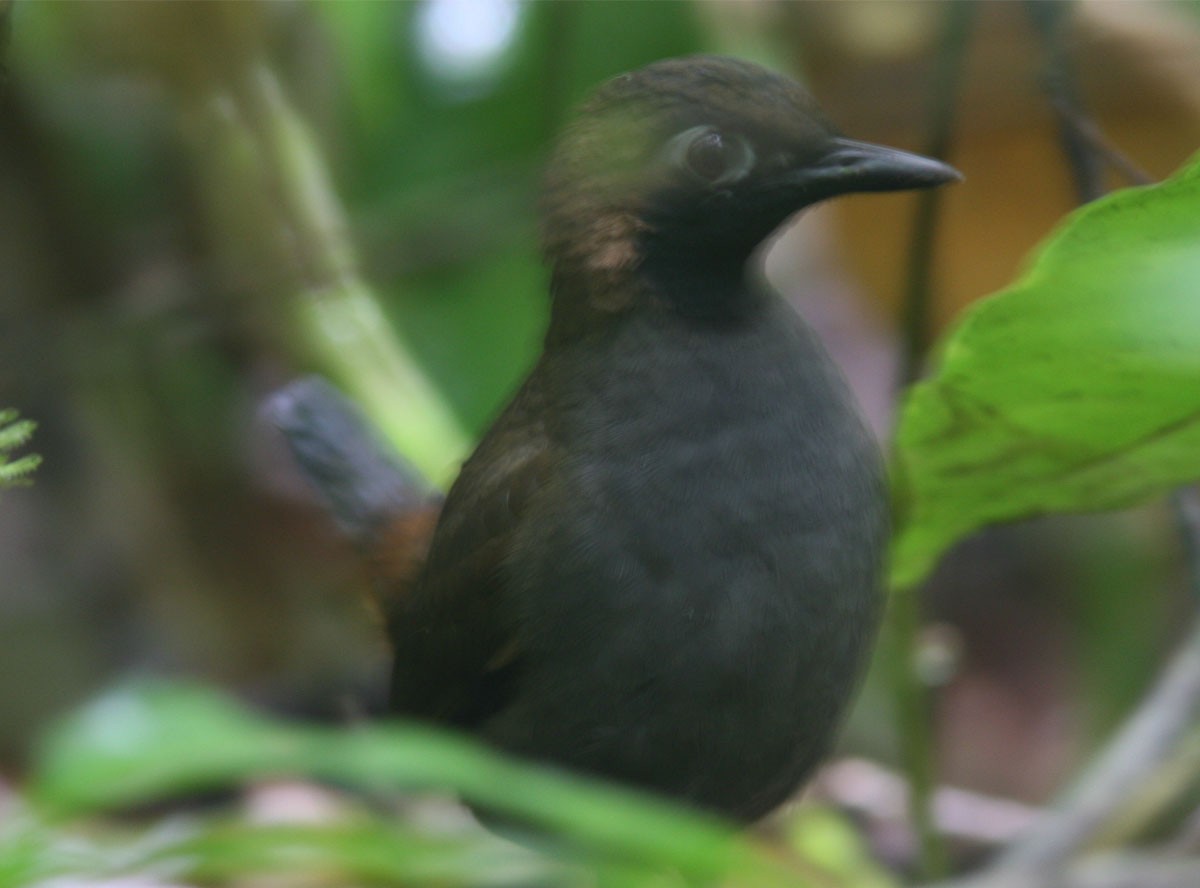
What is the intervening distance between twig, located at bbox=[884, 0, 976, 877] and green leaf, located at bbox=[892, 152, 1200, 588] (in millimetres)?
312

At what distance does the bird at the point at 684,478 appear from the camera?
87.5 inches

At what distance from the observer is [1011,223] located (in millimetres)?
4273

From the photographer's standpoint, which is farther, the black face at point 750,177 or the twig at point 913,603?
the twig at point 913,603

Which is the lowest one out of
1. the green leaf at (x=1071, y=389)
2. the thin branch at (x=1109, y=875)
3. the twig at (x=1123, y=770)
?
the thin branch at (x=1109, y=875)

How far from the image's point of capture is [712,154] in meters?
2.25

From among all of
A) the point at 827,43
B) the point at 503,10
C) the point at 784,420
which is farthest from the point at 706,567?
the point at 827,43

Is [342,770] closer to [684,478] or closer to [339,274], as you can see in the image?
[684,478]

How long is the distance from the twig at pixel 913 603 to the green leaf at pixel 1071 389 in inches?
12.3

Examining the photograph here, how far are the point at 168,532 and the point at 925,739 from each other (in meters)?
2.37

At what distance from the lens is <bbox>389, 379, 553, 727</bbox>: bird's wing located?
2.45m

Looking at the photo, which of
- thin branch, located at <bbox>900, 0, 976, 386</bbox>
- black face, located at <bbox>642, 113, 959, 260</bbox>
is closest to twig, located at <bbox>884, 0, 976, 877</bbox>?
thin branch, located at <bbox>900, 0, 976, 386</bbox>

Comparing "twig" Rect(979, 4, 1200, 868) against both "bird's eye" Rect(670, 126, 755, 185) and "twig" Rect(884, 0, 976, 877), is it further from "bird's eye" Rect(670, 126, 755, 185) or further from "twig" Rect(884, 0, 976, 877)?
"bird's eye" Rect(670, 126, 755, 185)

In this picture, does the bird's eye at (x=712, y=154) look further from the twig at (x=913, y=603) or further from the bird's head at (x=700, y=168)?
the twig at (x=913, y=603)

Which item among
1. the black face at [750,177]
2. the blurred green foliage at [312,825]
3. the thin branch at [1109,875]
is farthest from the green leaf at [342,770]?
the thin branch at [1109,875]
